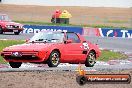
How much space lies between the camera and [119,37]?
3888 cm

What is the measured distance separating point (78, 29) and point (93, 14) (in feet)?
81.7

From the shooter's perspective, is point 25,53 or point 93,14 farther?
point 93,14

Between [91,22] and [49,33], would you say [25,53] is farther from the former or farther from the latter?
[91,22]

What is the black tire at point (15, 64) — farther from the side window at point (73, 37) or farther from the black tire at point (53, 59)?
the side window at point (73, 37)

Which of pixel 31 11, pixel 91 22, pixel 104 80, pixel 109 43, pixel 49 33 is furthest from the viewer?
pixel 31 11

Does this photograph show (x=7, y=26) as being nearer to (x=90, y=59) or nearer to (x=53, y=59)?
(x=90, y=59)

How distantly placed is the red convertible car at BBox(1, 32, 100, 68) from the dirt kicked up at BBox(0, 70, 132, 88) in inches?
60.5

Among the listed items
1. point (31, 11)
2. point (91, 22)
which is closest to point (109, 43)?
point (91, 22)

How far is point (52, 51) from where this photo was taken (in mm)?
17641

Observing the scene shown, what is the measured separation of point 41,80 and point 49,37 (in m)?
4.39

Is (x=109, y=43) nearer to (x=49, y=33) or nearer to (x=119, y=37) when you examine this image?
(x=119, y=37)

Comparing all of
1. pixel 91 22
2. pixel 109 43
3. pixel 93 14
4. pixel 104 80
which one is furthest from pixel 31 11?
pixel 104 80

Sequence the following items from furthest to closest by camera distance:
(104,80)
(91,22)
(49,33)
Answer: (91,22) → (49,33) → (104,80)

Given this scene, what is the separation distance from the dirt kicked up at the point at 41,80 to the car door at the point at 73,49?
260 cm
